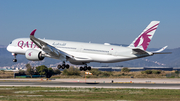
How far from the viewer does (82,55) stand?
60938 millimetres

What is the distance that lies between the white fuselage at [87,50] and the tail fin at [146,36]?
2.04 m

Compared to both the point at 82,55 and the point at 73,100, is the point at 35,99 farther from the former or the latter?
the point at 82,55

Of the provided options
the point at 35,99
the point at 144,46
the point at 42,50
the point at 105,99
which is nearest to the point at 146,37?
the point at 144,46

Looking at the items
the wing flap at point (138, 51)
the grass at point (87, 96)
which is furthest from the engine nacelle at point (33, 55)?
the wing flap at point (138, 51)

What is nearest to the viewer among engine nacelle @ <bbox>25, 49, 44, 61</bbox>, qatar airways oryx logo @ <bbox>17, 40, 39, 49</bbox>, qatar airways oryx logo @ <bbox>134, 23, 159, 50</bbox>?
qatar airways oryx logo @ <bbox>134, 23, 159, 50</bbox>

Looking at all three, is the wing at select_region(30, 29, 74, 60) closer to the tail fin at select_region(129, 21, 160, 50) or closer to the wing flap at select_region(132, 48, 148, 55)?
the wing flap at select_region(132, 48, 148, 55)

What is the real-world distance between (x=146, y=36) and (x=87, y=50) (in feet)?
39.4

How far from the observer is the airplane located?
56.7 m

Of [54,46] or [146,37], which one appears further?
[54,46]

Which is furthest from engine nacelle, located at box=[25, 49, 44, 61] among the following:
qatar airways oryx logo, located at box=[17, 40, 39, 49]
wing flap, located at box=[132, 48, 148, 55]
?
wing flap, located at box=[132, 48, 148, 55]

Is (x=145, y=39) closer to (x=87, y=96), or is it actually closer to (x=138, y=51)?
(x=138, y=51)

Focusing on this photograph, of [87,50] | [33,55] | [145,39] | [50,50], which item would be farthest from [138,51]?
[33,55]

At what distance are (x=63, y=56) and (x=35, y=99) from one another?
26.2 metres

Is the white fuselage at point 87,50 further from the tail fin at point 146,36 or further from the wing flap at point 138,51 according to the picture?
the tail fin at point 146,36
